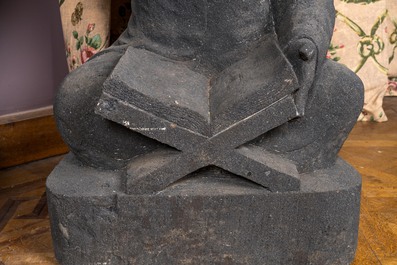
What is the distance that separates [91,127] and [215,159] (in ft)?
0.97

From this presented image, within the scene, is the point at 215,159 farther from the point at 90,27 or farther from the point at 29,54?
the point at 29,54

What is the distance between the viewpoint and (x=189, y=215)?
1.34 m

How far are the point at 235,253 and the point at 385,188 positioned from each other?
0.71 metres

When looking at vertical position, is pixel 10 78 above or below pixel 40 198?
above

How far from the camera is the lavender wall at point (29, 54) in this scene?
7.22 ft

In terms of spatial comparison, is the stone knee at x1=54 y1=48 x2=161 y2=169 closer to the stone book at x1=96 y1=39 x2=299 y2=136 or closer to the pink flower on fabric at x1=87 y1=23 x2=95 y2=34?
the stone book at x1=96 y1=39 x2=299 y2=136

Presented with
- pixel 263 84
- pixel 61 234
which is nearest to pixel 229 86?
pixel 263 84

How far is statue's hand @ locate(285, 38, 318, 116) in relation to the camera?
1.30 meters

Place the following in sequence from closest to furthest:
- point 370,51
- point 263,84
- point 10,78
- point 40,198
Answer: point 263,84 < point 40,198 < point 10,78 < point 370,51

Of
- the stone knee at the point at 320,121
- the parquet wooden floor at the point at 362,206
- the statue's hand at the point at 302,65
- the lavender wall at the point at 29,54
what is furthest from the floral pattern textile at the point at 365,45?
the statue's hand at the point at 302,65

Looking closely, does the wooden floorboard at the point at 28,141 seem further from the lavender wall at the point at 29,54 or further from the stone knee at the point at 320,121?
the stone knee at the point at 320,121

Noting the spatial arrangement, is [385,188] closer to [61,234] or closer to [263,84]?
[263,84]

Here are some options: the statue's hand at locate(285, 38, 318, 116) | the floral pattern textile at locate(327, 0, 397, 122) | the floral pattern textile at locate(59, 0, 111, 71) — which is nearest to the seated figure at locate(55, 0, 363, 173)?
the statue's hand at locate(285, 38, 318, 116)

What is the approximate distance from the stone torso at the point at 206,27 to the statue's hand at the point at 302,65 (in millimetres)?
195
